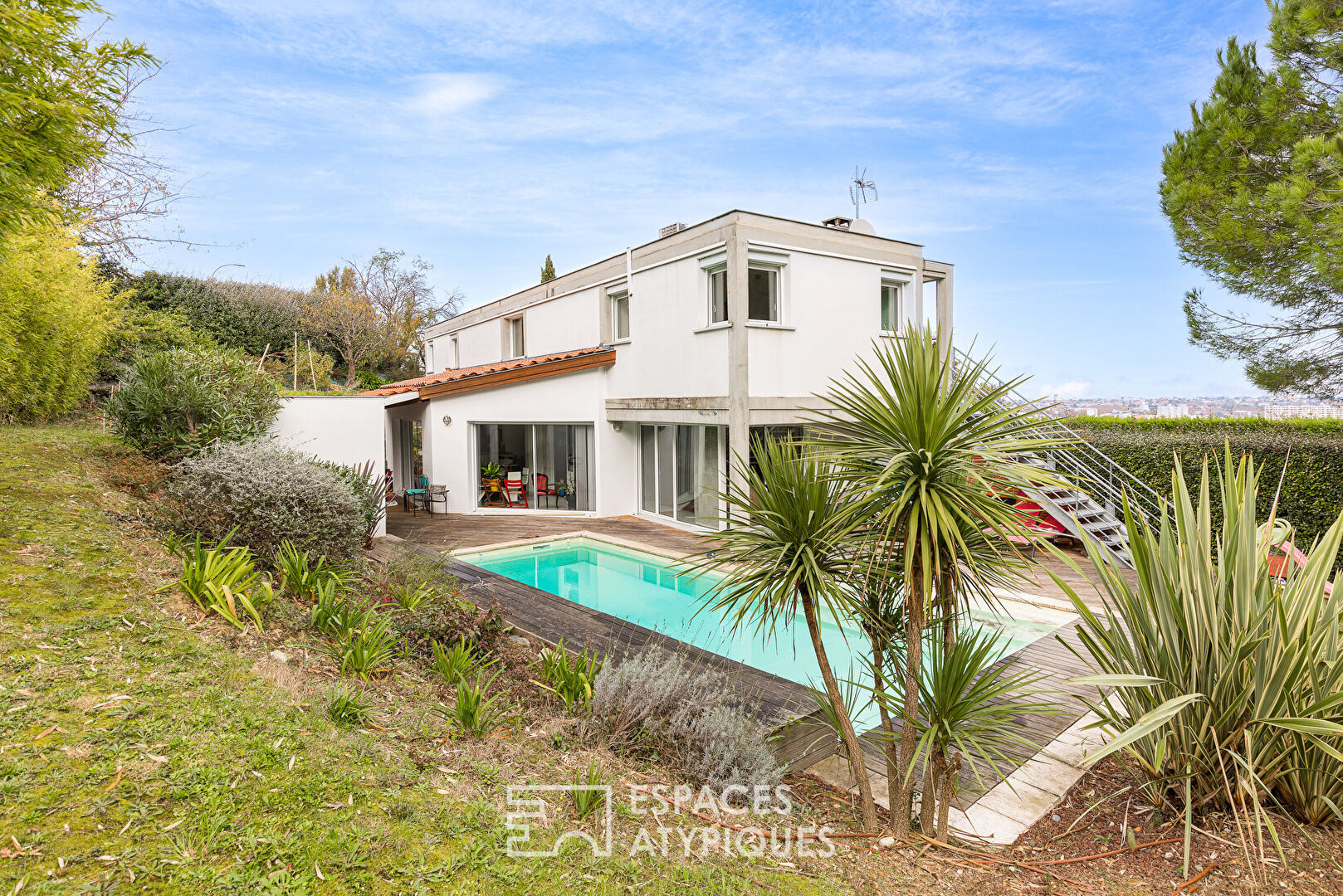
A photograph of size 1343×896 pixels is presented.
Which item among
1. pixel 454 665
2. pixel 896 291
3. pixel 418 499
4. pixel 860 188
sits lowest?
pixel 454 665

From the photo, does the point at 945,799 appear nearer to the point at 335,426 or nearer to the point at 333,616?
the point at 333,616

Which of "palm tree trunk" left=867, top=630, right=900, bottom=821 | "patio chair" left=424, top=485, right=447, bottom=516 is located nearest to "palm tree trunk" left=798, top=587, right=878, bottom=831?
"palm tree trunk" left=867, top=630, right=900, bottom=821

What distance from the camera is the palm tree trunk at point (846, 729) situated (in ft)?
13.7

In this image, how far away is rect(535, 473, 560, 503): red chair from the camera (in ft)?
57.6

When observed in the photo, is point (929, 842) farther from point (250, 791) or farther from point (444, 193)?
point (444, 193)

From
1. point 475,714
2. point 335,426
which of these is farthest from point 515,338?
point 475,714

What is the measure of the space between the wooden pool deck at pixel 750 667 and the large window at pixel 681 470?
0.96 metres

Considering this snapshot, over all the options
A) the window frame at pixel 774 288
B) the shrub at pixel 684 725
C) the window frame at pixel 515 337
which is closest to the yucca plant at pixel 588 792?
the shrub at pixel 684 725

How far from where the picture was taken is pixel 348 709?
421cm

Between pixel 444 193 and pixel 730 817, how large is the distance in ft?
97.2

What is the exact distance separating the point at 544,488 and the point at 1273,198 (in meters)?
15.3

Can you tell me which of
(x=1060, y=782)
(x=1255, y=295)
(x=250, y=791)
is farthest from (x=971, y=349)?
(x=1255, y=295)

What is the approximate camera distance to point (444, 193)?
28.6m

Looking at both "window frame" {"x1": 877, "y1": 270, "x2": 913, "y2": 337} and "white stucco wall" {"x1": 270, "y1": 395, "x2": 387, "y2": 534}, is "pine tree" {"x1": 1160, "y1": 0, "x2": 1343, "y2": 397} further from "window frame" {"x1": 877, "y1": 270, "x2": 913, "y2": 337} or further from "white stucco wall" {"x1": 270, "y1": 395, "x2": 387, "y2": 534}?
"white stucco wall" {"x1": 270, "y1": 395, "x2": 387, "y2": 534}
